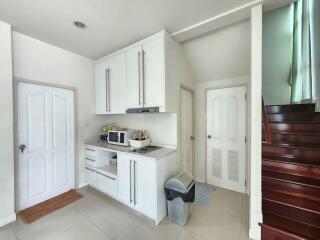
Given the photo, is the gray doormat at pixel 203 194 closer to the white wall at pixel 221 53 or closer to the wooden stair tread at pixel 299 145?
the wooden stair tread at pixel 299 145

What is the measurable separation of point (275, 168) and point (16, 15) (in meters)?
3.81

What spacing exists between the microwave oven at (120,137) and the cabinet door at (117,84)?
1.29ft

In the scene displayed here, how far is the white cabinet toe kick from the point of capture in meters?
1.95

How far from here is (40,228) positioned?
1885mm

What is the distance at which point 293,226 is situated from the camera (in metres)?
1.53

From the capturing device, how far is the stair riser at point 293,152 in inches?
73.0

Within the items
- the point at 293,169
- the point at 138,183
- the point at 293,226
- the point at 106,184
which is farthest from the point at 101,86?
the point at 293,226

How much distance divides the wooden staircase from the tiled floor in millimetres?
448

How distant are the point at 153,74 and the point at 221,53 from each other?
125cm

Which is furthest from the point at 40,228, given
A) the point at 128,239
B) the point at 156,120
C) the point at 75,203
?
the point at 156,120

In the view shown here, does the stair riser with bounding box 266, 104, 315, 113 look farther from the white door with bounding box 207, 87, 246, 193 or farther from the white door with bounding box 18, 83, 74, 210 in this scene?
the white door with bounding box 18, 83, 74, 210

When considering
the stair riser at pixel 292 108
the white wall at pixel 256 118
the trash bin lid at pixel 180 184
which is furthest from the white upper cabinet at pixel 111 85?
the stair riser at pixel 292 108

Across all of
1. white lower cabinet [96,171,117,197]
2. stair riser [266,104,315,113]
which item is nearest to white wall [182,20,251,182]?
stair riser [266,104,315,113]

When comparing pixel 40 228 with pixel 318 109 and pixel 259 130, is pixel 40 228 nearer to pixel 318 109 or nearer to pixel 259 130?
pixel 259 130
